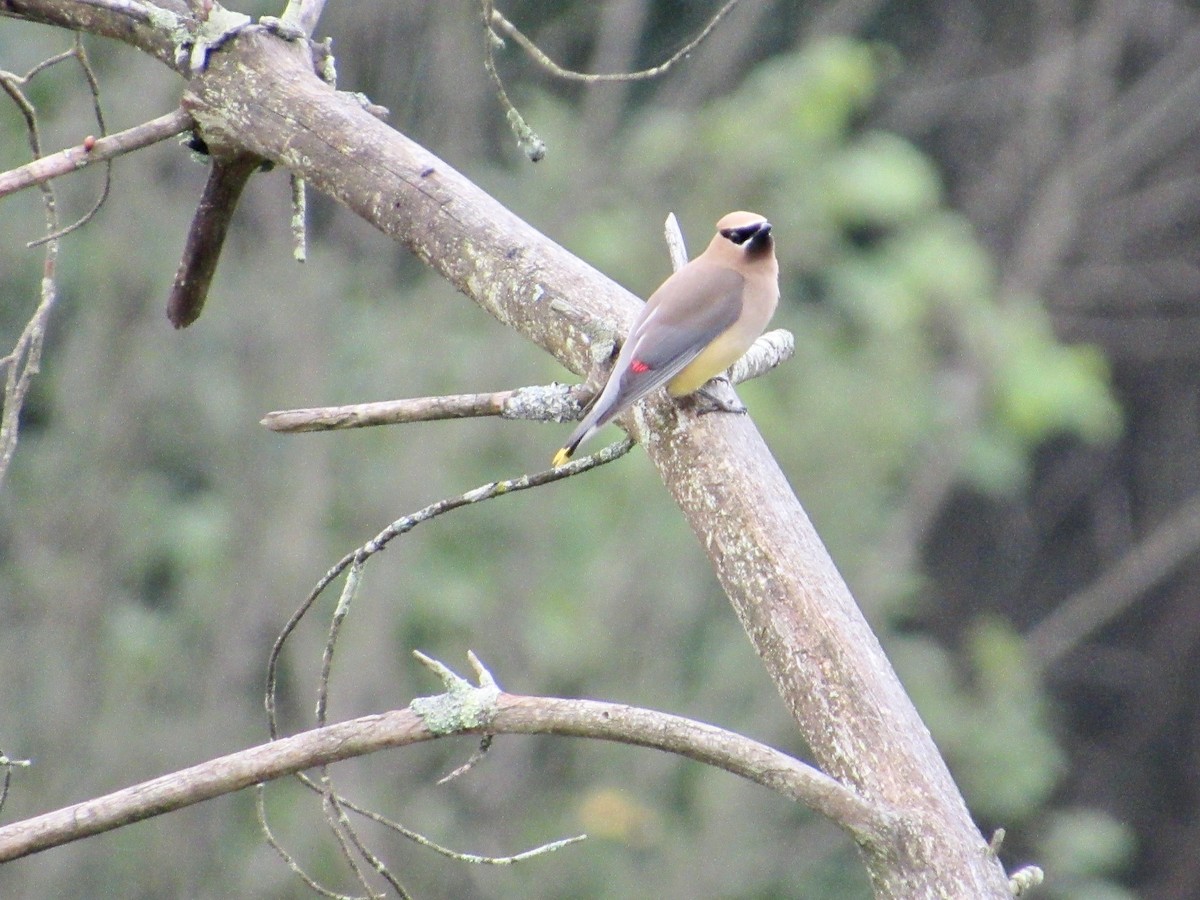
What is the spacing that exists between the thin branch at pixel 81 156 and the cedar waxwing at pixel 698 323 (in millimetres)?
770

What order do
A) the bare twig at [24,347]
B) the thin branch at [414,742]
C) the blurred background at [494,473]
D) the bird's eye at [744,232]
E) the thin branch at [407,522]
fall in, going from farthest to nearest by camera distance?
1. the blurred background at [494,473]
2. the bird's eye at [744,232]
3. the bare twig at [24,347]
4. the thin branch at [407,522]
5. the thin branch at [414,742]

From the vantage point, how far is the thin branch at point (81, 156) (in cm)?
206

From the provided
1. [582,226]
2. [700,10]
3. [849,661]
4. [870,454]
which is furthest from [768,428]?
[849,661]

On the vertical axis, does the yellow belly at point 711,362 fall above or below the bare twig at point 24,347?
above

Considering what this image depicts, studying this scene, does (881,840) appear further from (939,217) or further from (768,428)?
(939,217)

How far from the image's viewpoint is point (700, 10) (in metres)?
7.76

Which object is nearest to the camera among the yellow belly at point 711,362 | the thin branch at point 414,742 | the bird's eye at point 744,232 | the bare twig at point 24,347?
the thin branch at point 414,742

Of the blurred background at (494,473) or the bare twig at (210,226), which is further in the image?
the blurred background at (494,473)

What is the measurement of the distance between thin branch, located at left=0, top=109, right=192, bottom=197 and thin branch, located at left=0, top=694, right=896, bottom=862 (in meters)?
0.82

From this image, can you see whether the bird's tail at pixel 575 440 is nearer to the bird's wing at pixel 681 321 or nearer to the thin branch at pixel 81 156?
the bird's wing at pixel 681 321

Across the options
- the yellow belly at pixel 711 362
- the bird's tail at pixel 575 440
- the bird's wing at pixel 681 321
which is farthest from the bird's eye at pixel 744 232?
the bird's tail at pixel 575 440

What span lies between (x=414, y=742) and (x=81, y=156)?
100cm

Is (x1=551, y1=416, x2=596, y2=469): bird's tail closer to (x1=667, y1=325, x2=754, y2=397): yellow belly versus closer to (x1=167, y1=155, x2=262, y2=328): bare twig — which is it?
(x1=667, y1=325, x2=754, y2=397): yellow belly

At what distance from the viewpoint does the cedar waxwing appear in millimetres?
2389
